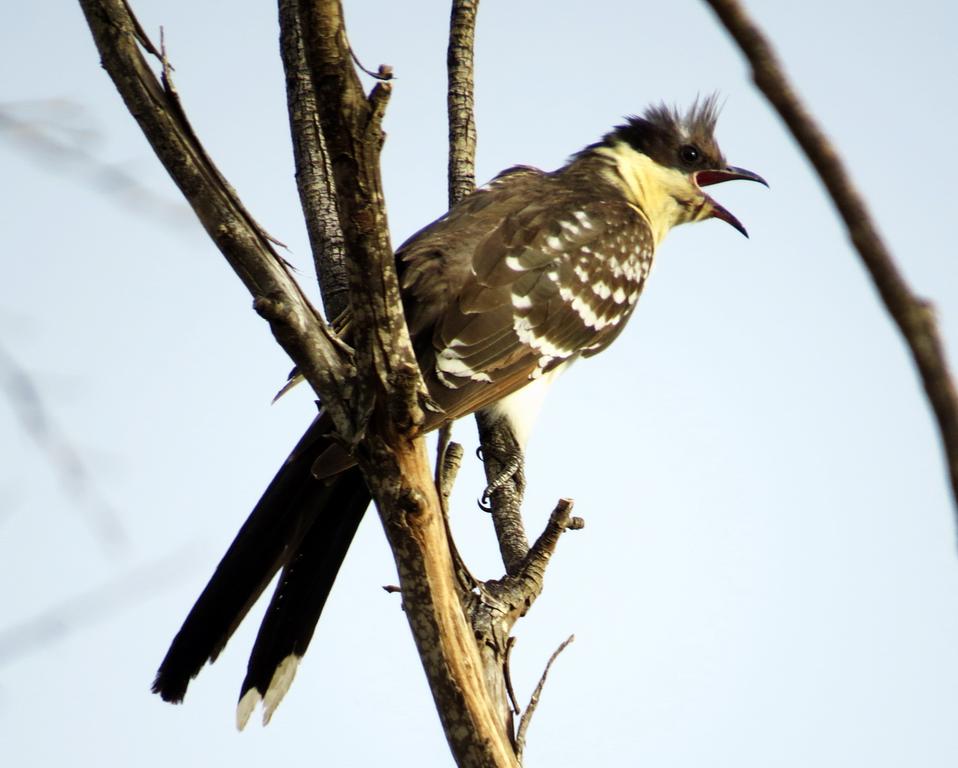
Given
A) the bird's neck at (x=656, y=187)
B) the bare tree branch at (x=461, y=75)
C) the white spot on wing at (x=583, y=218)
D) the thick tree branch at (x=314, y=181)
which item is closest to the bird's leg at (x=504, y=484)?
the thick tree branch at (x=314, y=181)

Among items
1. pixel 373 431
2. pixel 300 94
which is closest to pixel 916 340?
pixel 373 431

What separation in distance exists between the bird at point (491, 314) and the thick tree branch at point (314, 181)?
277mm

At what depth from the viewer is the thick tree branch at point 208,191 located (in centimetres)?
262

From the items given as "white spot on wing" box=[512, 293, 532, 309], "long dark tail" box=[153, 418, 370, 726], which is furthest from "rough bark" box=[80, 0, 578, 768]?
"white spot on wing" box=[512, 293, 532, 309]

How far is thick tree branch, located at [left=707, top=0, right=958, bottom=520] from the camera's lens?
1.13 m

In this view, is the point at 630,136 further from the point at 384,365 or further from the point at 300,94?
the point at 384,365

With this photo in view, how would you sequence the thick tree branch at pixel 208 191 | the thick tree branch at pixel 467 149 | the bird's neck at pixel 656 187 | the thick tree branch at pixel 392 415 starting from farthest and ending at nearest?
the bird's neck at pixel 656 187 < the thick tree branch at pixel 467 149 < the thick tree branch at pixel 208 191 < the thick tree branch at pixel 392 415

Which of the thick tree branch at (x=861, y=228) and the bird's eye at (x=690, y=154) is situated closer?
the thick tree branch at (x=861, y=228)

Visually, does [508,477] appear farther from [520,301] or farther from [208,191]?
A: [208,191]

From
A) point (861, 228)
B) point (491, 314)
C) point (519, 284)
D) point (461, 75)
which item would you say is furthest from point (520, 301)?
point (861, 228)

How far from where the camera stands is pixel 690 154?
582cm

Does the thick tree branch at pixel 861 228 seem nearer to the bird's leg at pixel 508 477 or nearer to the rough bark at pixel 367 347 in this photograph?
the rough bark at pixel 367 347

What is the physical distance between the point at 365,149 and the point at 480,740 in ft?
4.66

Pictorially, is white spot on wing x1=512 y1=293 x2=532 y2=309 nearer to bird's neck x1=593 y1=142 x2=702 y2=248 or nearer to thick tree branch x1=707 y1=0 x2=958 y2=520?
bird's neck x1=593 y1=142 x2=702 y2=248
